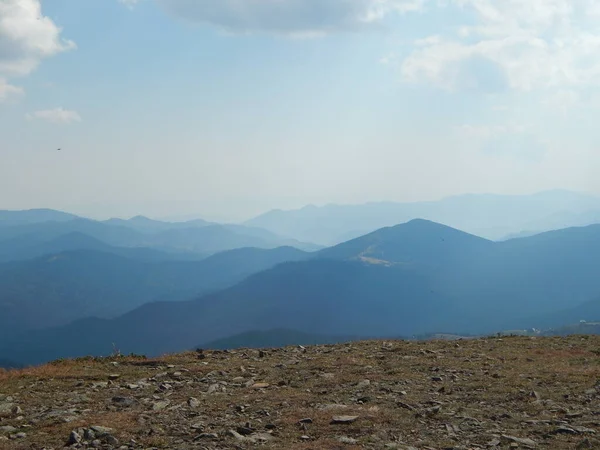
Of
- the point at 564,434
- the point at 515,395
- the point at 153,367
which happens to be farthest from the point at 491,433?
the point at 153,367

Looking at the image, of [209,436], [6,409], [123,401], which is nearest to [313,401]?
[209,436]

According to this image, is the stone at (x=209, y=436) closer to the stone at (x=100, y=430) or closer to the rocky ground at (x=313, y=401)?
the rocky ground at (x=313, y=401)

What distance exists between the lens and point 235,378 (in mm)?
19391

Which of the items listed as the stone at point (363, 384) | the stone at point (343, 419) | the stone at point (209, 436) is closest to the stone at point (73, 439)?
the stone at point (209, 436)

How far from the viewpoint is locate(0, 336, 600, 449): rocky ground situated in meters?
12.3

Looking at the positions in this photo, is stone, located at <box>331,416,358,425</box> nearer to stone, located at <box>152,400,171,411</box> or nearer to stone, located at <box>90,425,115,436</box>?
stone, located at <box>152,400,171,411</box>

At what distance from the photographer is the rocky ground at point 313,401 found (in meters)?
12.3

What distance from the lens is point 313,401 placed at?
51.7 feet

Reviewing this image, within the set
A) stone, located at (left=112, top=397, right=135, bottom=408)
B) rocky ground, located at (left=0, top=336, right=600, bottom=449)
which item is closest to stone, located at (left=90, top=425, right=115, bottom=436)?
rocky ground, located at (left=0, top=336, right=600, bottom=449)

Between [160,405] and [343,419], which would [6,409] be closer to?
[160,405]

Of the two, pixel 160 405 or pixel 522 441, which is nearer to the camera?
pixel 522 441

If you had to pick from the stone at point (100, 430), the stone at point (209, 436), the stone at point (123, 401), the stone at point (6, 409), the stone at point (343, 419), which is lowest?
the stone at point (6, 409)

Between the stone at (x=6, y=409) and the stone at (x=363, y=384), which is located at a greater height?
the stone at (x=363, y=384)

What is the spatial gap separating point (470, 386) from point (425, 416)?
4076 mm
